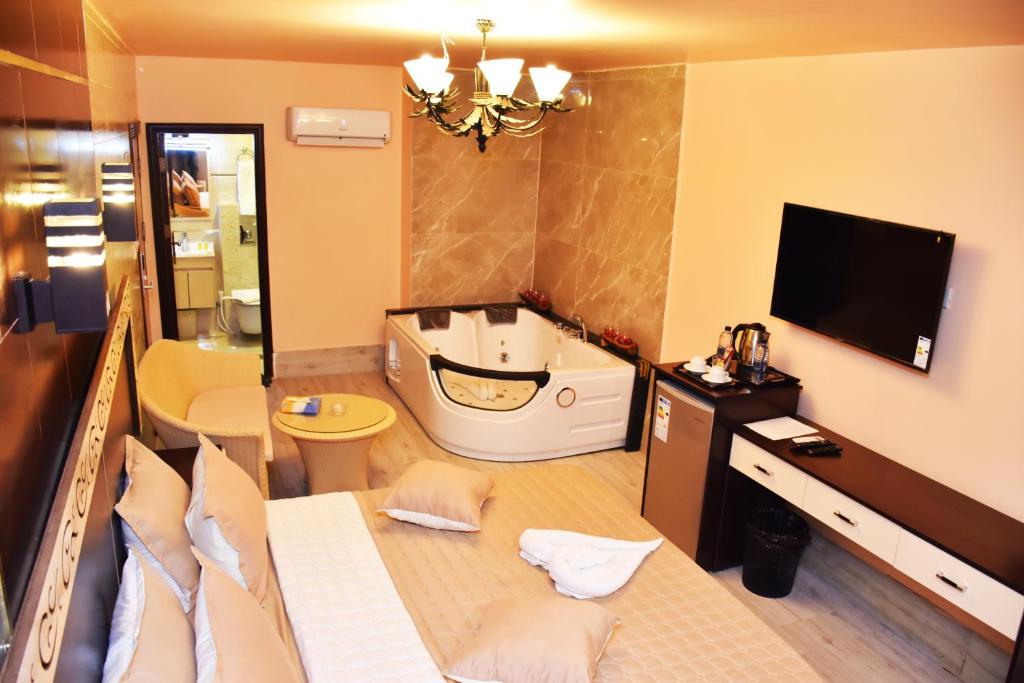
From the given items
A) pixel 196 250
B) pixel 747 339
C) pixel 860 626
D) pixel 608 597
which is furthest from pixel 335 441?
pixel 196 250

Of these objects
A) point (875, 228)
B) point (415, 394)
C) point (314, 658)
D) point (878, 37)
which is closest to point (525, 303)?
point (415, 394)

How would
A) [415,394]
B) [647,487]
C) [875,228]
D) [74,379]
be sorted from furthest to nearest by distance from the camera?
[415,394], [647,487], [875,228], [74,379]

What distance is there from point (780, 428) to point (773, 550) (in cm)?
58

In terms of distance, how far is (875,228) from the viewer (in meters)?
3.52

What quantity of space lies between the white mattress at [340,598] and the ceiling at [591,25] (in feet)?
6.35

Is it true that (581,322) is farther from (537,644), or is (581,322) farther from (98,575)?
(98,575)

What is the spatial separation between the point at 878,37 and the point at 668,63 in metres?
2.00

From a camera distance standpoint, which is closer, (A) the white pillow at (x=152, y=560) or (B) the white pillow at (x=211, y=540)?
(A) the white pillow at (x=152, y=560)

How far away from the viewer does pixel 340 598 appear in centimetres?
267

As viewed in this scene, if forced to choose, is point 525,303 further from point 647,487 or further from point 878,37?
point 878,37

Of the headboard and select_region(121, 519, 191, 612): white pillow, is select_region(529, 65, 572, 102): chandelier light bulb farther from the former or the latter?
select_region(121, 519, 191, 612): white pillow

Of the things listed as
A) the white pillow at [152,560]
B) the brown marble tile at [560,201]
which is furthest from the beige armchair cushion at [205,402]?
the brown marble tile at [560,201]

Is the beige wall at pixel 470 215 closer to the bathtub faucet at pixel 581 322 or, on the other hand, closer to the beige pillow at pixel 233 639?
the bathtub faucet at pixel 581 322

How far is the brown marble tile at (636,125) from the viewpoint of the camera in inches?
197
